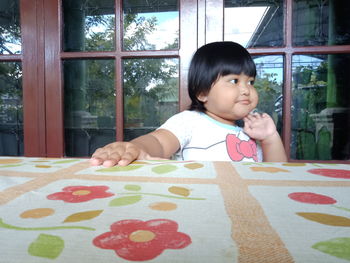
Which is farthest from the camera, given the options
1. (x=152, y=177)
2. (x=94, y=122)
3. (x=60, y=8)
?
(x=94, y=122)

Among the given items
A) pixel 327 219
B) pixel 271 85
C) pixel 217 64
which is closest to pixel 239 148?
pixel 217 64

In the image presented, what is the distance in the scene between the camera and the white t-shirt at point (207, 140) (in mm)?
1010

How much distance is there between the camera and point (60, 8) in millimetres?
1428

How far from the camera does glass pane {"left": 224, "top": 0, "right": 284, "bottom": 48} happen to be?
1.35 meters

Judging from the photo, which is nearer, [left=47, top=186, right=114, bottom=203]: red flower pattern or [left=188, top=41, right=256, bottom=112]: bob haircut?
[left=47, top=186, right=114, bottom=203]: red flower pattern

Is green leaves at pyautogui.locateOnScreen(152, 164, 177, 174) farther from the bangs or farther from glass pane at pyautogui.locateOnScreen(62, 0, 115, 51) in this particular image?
glass pane at pyautogui.locateOnScreen(62, 0, 115, 51)

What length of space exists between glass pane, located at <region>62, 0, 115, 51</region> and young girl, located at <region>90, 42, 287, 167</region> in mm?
648

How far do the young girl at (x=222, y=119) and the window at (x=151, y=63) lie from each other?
30cm

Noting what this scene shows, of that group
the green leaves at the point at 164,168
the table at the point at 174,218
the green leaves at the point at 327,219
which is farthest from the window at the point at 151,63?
the green leaves at the point at 327,219

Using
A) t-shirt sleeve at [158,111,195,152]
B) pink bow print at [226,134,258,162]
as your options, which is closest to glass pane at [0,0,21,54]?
t-shirt sleeve at [158,111,195,152]

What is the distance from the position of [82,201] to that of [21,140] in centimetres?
162

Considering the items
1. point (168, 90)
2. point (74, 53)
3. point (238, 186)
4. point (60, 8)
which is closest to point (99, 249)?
point (238, 186)

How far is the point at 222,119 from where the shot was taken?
3.66 feet

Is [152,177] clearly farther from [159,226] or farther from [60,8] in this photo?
[60,8]
